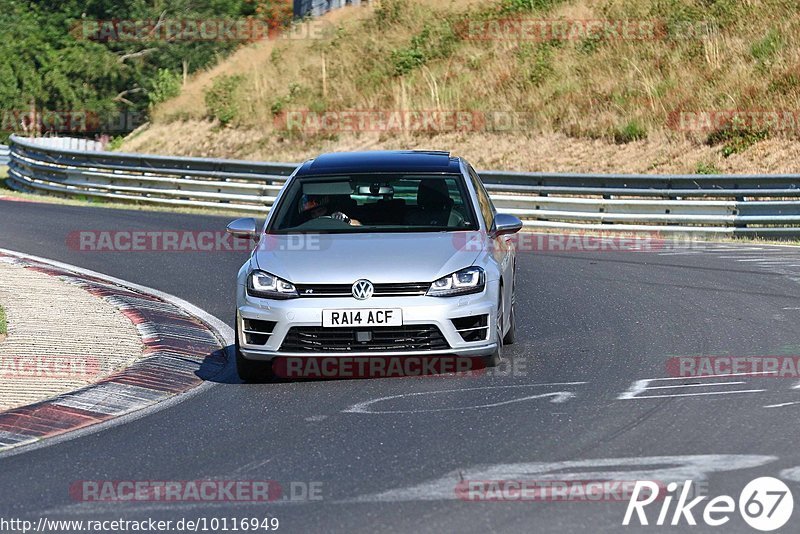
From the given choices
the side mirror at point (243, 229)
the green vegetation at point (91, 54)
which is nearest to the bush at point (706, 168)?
the side mirror at point (243, 229)

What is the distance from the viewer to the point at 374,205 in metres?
10.1

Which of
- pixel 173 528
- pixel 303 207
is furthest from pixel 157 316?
pixel 173 528

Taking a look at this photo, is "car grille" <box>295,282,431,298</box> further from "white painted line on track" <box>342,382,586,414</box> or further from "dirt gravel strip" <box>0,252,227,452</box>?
"dirt gravel strip" <box>0,252,227,452</box>

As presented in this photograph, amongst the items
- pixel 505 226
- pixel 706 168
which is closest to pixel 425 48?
pixel 706 168

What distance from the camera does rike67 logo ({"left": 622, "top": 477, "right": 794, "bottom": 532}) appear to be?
5.46 meters

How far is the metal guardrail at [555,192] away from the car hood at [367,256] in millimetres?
10954

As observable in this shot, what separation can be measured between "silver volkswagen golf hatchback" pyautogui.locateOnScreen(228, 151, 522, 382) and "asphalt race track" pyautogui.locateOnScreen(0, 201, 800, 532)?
0.29 metres

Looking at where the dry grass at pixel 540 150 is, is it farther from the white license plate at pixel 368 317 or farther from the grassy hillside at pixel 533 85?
the white license plate at pixel 368 317

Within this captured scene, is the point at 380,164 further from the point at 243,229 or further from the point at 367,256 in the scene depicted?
the point at 367,256

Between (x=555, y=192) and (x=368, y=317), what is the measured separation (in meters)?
13.3

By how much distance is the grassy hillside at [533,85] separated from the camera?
93.5ft

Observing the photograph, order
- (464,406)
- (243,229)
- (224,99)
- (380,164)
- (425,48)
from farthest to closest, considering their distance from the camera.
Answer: (224,99) < (425,48) < (380,164) < (243,229) < (464,406)

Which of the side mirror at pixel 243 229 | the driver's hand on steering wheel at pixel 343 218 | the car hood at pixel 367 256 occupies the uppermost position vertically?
the driver's hand on steering wheel at pixel 343 218

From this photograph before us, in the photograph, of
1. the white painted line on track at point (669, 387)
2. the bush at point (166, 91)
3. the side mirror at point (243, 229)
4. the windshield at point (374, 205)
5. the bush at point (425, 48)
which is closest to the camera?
the white painted line on track at point (669, 387)
